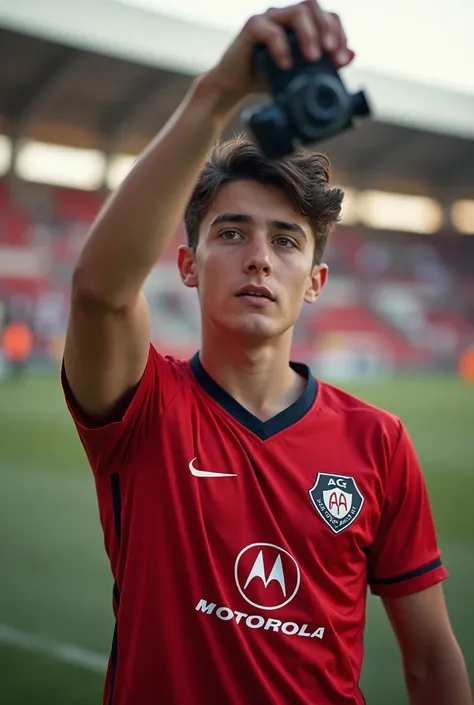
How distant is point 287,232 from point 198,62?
20881 mm

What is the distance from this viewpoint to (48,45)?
770 inches

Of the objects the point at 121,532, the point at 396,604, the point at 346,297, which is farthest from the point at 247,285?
the point at 346,297

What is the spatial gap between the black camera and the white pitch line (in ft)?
10.6

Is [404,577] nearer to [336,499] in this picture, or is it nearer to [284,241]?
[336,499]

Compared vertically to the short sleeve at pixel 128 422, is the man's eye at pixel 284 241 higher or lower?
higher

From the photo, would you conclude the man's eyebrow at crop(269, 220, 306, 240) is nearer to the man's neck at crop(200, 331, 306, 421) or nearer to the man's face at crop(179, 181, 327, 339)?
the man's face at crop(179, 181, 327, 339)

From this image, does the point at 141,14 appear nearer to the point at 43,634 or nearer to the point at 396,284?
the point at 396,284

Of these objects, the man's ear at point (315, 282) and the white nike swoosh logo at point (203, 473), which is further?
the man's ear at point (315, 282)

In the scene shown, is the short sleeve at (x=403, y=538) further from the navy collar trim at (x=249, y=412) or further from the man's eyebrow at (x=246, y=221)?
the man's eyebrow at (x=246, y=221)

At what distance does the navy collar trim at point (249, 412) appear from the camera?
1.81 metres

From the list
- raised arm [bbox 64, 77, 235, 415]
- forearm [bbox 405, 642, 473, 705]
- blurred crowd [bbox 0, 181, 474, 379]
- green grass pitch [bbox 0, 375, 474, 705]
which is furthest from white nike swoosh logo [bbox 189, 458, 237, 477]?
blurred crowd [bbox 0, 181, 474, 379]

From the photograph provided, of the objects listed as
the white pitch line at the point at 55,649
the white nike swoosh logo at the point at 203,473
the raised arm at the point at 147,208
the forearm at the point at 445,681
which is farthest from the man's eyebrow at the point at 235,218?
the white pitch line at the point at 55,649

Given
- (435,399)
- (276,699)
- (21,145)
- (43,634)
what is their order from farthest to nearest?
(21,145) → (435,399) → (43,634) → (276,699)

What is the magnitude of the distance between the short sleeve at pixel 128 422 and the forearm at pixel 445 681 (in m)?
0.85
